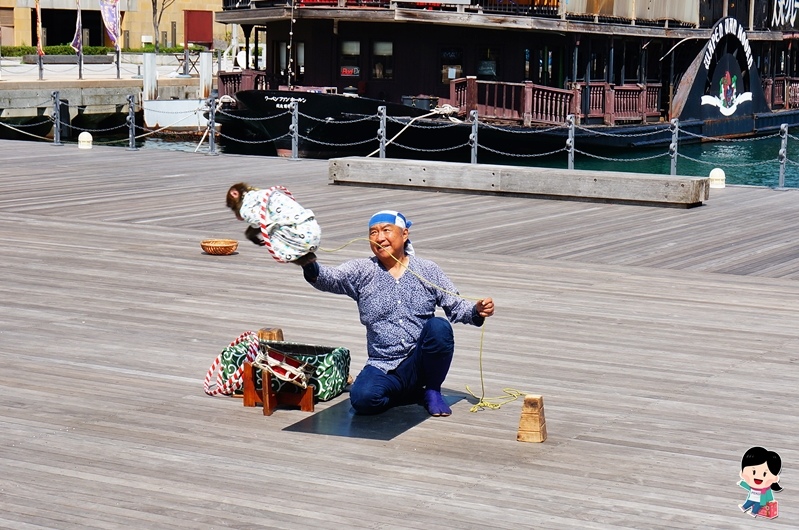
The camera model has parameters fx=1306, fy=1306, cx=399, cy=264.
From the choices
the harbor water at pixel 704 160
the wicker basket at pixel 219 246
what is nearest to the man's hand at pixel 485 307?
the wicker basket at pixel 219 246

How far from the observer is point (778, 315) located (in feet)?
31.7

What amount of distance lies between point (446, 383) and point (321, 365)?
0.89 meters

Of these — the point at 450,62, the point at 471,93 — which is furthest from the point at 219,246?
the point at 450,62

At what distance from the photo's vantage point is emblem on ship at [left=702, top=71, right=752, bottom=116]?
39.8 metres

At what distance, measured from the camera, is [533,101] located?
104 ft

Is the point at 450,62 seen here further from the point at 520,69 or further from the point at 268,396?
the point at 268,396

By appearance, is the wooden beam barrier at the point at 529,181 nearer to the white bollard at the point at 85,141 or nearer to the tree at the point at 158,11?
the white bollard at the point at 85,141

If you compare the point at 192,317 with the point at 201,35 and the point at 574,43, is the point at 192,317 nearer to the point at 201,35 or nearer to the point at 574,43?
the point at 574,43

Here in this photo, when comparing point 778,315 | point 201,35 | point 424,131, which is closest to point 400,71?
point 424,131

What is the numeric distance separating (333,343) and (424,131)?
21.7 m

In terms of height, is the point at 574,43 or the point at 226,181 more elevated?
the point at 574,43

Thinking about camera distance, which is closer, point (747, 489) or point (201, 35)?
point (747, 489)

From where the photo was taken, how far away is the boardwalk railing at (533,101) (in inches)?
1209

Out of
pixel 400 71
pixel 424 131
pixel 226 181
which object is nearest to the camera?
pixel 226 181
